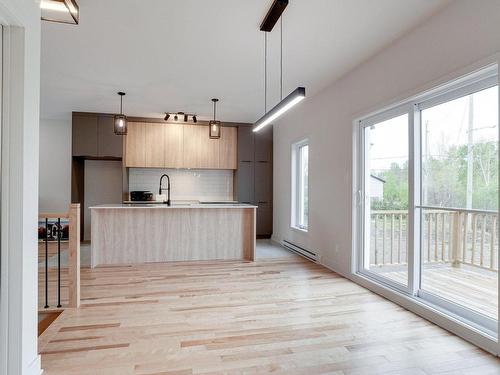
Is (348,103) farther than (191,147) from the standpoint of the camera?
No

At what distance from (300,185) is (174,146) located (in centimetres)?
292

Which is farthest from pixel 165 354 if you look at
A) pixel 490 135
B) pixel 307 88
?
pixel 307 88

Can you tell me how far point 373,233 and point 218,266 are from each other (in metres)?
2.31

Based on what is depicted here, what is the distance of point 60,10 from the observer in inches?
94.0

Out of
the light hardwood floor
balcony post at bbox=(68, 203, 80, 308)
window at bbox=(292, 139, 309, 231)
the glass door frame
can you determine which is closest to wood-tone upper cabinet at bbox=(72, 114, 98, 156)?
the light hardwood floor

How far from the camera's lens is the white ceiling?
265 centimetres

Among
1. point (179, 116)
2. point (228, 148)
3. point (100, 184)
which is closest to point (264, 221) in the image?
point (228, 148)

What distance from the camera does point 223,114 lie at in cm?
637

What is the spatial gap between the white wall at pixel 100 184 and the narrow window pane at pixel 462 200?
6178mm

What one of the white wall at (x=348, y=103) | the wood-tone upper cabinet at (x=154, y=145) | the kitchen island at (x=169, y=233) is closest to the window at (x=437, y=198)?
the white wall at (x=348, y=103)

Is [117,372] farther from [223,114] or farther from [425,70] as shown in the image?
[223,114]

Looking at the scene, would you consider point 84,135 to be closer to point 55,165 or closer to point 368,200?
point 55,165

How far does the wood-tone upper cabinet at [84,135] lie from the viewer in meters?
6.24

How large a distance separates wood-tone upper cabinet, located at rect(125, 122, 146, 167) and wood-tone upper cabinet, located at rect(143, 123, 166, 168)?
2.4 inches
